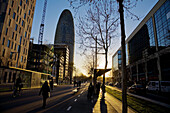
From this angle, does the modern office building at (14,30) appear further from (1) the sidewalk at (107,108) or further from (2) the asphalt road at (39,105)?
(1) the sidewalk at (107,108)

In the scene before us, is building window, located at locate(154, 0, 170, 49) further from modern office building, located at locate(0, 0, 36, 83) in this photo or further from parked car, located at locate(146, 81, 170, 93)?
modern office building, located at locate(0, 0, 36, 83)

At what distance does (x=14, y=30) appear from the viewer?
41312 mm

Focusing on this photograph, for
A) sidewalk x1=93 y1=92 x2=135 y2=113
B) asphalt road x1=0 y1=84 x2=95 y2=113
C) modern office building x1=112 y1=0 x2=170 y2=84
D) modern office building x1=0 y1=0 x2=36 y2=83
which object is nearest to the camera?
asphalt road x1=0 y1=84 x2=95 y2=113

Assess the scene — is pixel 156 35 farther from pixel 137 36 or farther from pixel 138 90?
pixel 138 90

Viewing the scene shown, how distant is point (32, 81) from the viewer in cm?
Result: 2591

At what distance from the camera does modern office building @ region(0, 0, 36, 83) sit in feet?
120

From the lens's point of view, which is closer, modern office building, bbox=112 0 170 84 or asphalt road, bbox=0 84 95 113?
asphalt road, bbox=0 84 95 113

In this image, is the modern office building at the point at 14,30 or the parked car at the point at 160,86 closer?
the parked car at the point at 160,86

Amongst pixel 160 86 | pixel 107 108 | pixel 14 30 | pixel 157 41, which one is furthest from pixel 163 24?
pixel 14 30

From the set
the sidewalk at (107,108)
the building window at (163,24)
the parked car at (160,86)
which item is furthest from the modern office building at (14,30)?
the building window at (163,24)

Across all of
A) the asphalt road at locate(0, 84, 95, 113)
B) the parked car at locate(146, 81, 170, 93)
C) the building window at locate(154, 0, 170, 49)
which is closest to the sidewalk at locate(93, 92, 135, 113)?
the asphalt road at locate(0, 84, 95, 113)

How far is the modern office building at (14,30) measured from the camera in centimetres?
3644

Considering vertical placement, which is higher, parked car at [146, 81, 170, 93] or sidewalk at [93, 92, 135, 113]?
parked car at [146, 81, 170, 93]

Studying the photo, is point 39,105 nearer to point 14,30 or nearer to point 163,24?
point 163,24
